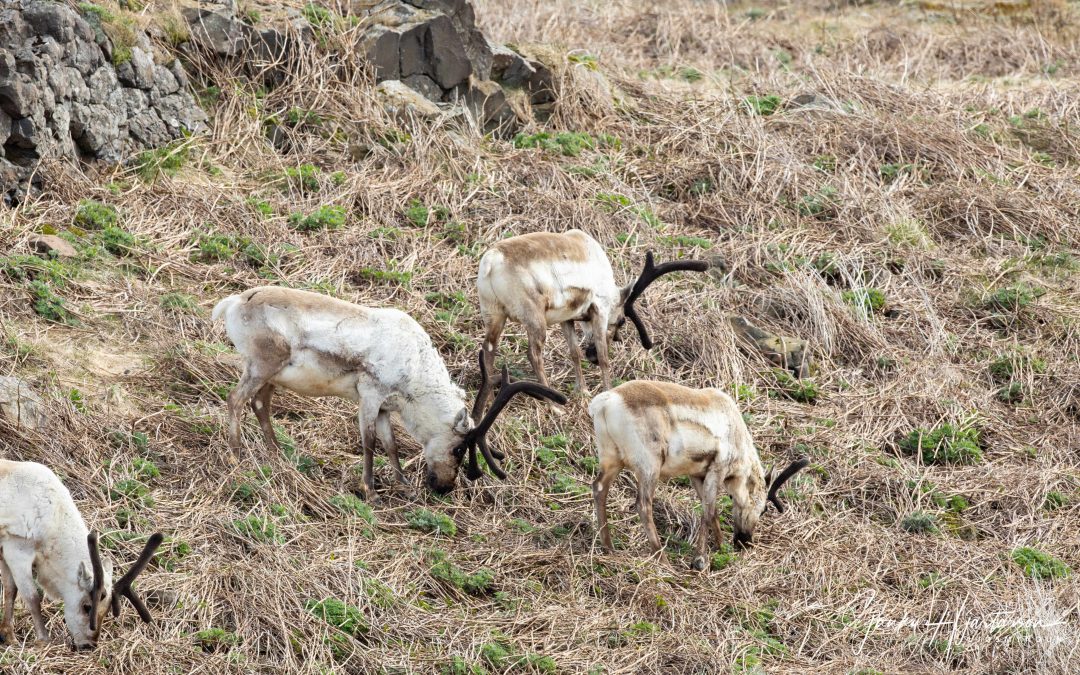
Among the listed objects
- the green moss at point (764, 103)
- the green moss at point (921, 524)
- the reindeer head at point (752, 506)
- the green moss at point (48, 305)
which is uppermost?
the green moss at point (48, 305)

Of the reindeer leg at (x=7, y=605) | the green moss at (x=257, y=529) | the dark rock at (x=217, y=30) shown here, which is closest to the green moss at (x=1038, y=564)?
the green moss at (x=257, y=529)

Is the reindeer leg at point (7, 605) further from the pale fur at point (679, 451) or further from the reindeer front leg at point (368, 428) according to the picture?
the pale fur at point (679, 451)

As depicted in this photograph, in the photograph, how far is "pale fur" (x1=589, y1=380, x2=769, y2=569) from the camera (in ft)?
29.6

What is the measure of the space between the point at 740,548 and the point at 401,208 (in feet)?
19.2

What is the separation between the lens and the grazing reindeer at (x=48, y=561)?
7156 millimetres

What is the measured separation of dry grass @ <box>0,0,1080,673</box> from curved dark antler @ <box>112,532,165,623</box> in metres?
0.20

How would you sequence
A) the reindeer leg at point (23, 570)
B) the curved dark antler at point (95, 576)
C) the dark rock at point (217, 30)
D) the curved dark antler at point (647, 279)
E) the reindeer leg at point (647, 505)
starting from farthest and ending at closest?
the dark rock at point (217, 30)
the curved dark antler at point (647, 279)
the reindeer leg at point (647, 505)
the reindeer leg at point (23, 570)
the curved dark antler at point (95, 576)

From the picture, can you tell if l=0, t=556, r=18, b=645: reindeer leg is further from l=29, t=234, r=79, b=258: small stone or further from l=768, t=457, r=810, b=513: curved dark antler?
l=768, t=457, r=810, b=513: curved dark antler

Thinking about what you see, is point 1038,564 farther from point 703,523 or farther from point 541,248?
point 541,248

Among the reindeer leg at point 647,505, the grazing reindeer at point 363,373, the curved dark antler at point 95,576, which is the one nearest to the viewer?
the curved dark antler at point 95,576

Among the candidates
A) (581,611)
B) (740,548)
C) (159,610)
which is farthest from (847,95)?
(159,610)

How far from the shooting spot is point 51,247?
1142cm

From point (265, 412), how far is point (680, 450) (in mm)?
3135

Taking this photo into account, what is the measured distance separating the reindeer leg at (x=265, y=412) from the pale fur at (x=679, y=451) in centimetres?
243
